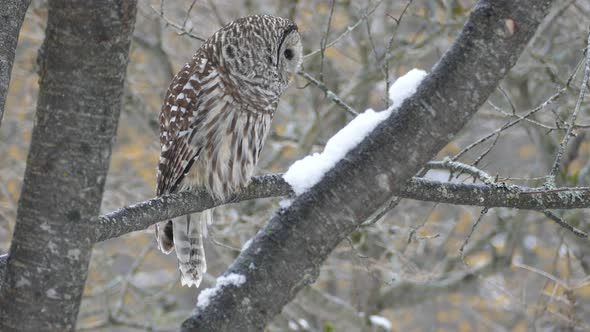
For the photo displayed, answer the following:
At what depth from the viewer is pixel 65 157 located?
2055mm

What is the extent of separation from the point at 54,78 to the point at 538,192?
2.02 meters

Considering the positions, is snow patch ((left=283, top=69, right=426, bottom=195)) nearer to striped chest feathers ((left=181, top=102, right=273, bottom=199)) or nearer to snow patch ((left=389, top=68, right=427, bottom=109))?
snow patch ((left=389, top=68, right=427, bottom=109))

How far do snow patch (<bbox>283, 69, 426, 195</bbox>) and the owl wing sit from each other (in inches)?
68.9

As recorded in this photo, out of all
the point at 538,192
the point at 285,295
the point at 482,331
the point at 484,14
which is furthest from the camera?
the point at 482,331

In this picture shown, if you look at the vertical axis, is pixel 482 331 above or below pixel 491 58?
above

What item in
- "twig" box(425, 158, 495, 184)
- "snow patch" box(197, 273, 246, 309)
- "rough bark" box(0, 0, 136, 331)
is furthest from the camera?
"twig" box(425, 158, 495, 184)

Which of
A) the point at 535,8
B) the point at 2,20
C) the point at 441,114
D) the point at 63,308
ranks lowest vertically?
the point at 63,308

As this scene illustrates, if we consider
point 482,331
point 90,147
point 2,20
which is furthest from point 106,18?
point 482,331

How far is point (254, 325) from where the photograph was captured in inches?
84.5

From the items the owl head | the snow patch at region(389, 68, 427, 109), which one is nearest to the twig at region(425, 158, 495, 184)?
the snow patch at region(389, 68, 427, 109)

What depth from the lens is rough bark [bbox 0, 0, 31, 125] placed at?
3.31 metres

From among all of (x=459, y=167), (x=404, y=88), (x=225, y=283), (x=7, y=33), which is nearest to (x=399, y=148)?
(x=404, y=88)

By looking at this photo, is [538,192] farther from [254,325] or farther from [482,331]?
[482,331]

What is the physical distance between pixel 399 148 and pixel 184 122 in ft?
7.85
